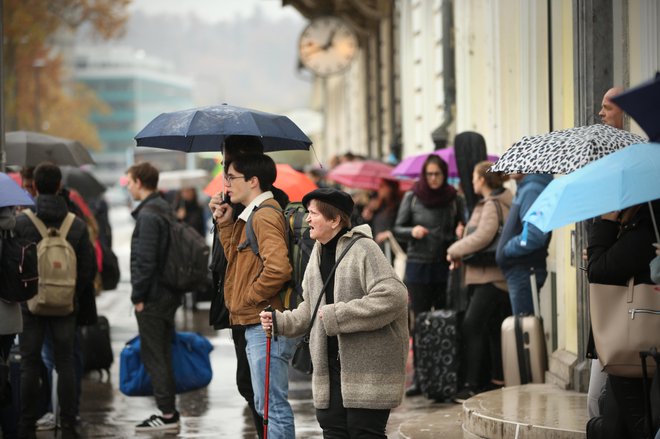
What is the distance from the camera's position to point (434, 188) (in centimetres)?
1210

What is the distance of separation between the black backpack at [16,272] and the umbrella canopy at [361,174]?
27.3 ft

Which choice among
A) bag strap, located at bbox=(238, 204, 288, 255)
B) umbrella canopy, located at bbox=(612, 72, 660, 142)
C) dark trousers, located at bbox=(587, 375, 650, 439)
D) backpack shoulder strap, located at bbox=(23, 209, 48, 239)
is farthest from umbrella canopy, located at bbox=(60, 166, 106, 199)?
umbrella canopy, located at bbox=(612, 72, 660, 142)

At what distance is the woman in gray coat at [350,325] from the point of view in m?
6.79

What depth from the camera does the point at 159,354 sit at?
10547 millimetres

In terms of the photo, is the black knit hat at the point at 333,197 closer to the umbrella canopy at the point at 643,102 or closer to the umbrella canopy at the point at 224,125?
the umbrella canopy at the point at 224,125

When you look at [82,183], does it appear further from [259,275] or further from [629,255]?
[629,255]

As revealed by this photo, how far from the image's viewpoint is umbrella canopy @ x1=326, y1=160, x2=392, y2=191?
17.1m

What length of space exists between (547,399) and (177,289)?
2805 mm

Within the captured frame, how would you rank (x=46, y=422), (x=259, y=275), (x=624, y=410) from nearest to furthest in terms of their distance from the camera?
1. (x=624, y=410)
2. (x=259, y=275)
3. (x=46, y=422)

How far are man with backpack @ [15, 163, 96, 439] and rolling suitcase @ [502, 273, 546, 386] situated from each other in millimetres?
3111

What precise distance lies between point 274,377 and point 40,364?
312 centimetres

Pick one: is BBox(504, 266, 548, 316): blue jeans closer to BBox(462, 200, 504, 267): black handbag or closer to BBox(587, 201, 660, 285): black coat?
BBox(462, 200, 504, 267): black handbag

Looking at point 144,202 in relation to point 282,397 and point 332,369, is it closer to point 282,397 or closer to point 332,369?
point 282,397

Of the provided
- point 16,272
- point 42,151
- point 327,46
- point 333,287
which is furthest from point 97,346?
point 327,46
